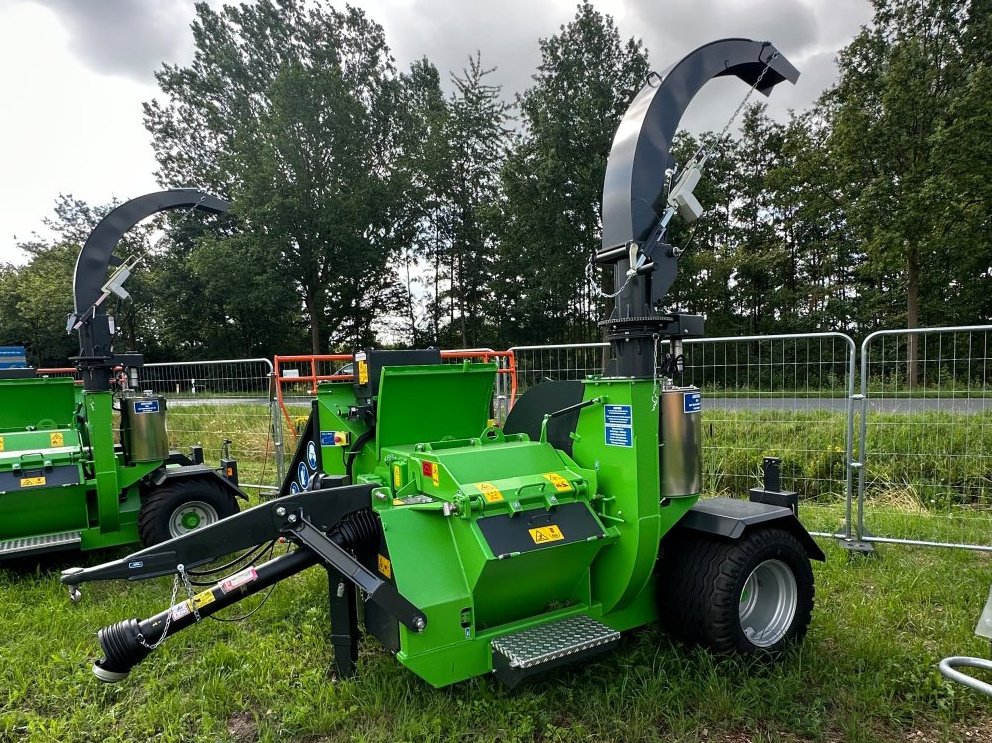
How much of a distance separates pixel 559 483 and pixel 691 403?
31.5 inches

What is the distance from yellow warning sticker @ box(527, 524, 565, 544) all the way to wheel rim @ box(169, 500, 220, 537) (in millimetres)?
3896

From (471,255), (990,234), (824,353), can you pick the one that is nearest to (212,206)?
(824,353)

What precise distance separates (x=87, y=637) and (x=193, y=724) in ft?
4.44

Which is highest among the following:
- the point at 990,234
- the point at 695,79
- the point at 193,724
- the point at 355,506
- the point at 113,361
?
the point at 990,234

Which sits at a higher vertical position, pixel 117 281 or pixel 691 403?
pixel 117 281

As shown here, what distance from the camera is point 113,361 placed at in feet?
16.8

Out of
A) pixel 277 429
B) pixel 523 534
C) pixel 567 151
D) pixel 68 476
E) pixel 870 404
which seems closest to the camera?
pixel 523 534

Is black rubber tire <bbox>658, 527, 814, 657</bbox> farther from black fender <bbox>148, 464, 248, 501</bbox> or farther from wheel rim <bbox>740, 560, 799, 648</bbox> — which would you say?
black fender <bbox>148, 464, 248, 501</bbox>

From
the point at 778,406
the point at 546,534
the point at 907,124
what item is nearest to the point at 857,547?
the point at 778,406

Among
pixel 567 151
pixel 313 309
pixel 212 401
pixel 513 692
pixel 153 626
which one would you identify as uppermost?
pixel 567 151

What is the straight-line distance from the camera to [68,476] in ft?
15.8

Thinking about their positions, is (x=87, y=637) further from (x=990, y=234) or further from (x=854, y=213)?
(x=990, y=234)

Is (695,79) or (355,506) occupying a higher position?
(695,79)

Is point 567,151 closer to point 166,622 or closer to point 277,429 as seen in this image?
point 277,429
